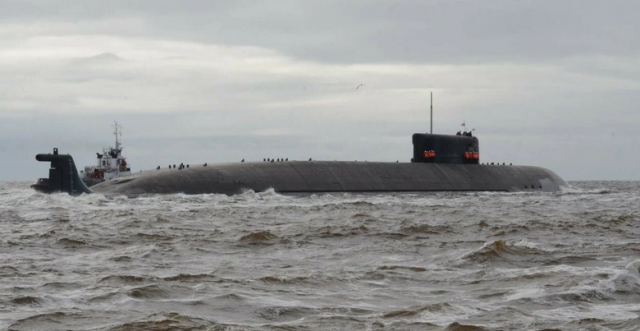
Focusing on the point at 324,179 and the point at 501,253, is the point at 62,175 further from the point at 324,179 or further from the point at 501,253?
the point at 501,253

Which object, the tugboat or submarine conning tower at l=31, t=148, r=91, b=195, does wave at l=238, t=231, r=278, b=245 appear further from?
the tugboat

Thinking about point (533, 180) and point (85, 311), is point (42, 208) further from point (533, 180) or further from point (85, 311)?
point (533, 180)

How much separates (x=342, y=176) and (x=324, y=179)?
195cm

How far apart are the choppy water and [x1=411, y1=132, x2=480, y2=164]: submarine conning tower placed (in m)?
31.6

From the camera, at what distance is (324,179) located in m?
53.0

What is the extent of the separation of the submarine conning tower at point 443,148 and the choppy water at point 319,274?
104 ft

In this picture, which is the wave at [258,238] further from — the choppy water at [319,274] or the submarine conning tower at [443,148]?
the submarine conning tower at [443,148]

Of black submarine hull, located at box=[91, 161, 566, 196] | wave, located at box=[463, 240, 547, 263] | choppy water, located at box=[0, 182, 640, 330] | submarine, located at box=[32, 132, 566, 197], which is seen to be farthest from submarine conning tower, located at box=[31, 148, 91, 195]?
wave, located at box=[463, 240, 547, 263]

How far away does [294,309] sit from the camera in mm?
12703

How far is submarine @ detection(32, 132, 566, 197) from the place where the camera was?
45906mm

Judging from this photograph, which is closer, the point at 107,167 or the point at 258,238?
the point at 258,238

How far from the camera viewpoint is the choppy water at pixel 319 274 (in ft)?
39.4

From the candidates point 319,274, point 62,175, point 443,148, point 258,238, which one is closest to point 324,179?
point 443,148

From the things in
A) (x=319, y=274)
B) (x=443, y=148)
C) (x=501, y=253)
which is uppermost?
(x=443, y=148)
